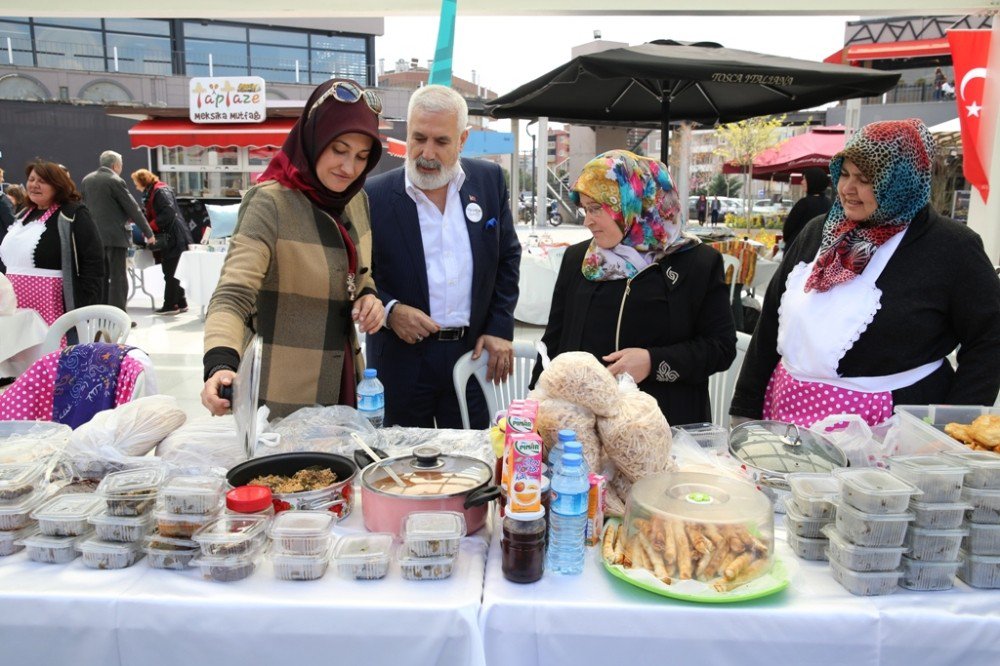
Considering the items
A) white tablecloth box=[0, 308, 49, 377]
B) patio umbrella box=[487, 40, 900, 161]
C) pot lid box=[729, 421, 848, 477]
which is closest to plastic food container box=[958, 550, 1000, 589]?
pot lid box=[729, 421, 848, 477]

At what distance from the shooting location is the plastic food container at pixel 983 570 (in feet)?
3.87

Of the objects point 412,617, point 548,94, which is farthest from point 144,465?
point 548,94

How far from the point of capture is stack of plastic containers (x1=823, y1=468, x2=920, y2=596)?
1.15m

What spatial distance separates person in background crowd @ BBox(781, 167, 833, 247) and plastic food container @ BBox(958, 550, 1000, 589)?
4654 millimetres

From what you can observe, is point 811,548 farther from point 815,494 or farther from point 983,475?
point 983,475

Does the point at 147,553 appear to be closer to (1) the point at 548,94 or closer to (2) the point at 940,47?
(1) the point at 548,94

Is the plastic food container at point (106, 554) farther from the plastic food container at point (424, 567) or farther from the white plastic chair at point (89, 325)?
the white plastic chair at point (89, 325)

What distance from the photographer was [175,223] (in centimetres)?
800

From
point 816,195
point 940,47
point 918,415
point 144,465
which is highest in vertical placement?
point 940,47

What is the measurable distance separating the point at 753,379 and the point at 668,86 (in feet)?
11.5

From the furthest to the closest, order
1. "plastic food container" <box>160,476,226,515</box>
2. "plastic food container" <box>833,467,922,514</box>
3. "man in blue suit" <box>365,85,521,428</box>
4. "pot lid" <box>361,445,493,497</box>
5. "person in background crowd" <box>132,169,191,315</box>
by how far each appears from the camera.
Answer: "person in background crowd" <box>132,169,191,315</box> → "man in blue suit" <box>365,85,521,428</box> → "pot lid" <box>361,445,493,497</box> → "plastic food container" <box>160,476,226,515</box> → "plastic food container" <box>833,467,922,514</box>

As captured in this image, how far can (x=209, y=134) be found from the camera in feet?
38.2

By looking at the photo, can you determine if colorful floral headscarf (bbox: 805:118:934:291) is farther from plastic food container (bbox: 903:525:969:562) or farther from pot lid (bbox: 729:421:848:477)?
plastic food container (bbox: 903:525:969:562)

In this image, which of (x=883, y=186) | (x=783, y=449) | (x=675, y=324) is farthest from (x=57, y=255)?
(x=883, y=186)
